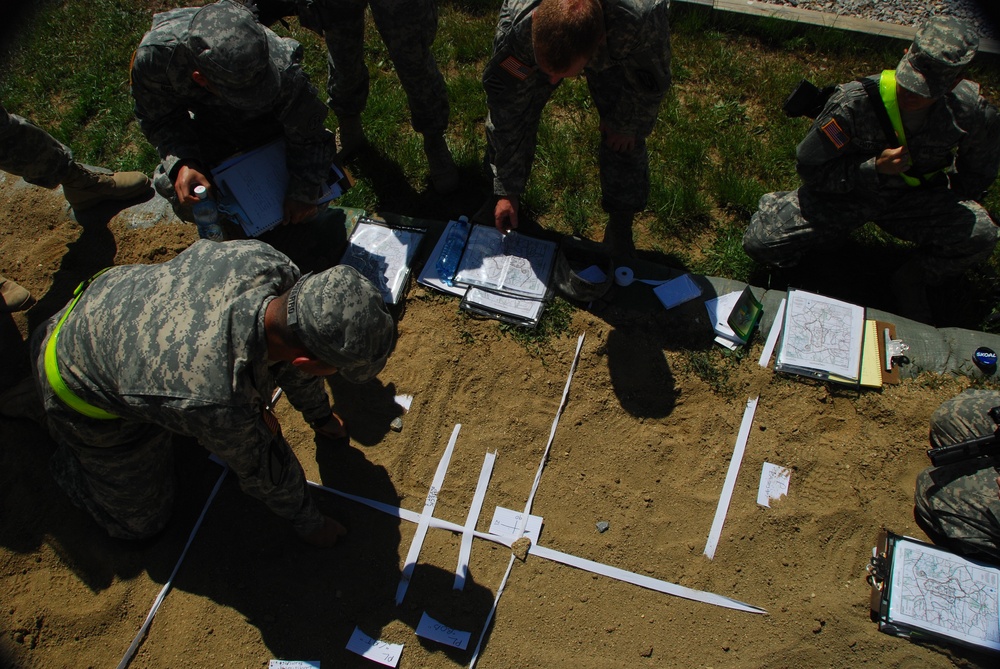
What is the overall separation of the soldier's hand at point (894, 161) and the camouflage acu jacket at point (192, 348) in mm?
3180

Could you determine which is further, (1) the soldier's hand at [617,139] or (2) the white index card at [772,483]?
(1) the soldier's hand at [617,139]

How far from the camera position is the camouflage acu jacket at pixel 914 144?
3.39 metres

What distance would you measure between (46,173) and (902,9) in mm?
6943

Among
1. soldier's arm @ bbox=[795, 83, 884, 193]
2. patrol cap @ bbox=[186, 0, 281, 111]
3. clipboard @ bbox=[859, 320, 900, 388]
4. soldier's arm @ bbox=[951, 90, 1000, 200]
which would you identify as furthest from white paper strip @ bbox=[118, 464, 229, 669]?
soldier's arm @ bbox=[951, 90, 1000, 200]

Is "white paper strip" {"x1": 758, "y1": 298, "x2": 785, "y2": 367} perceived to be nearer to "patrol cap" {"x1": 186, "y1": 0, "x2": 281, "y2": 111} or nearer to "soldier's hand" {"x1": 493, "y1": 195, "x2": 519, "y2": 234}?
"soldier's hand" {"x1": 493, "y1": 195, "x2": 519, "y2": 234}

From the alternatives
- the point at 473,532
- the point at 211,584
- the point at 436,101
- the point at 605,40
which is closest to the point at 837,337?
the point at 605,40

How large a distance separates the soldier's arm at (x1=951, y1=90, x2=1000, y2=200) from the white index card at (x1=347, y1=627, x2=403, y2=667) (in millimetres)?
4056

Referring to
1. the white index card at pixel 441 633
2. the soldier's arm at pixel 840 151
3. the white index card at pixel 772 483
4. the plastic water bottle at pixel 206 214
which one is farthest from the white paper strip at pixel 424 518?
the soldier's arm at pixel 840 151

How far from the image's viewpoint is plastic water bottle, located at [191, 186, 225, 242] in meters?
3.59

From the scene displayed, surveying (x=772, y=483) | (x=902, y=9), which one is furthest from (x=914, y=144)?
(x=902, y=9)

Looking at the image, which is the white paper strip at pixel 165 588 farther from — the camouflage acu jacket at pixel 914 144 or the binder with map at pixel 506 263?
the camouflage acu jacket at pixel 914 144

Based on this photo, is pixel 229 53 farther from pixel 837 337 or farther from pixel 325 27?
pixel 837 337

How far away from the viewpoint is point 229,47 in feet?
10.1

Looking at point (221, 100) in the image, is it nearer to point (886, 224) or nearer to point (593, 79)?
point (593, 79)
